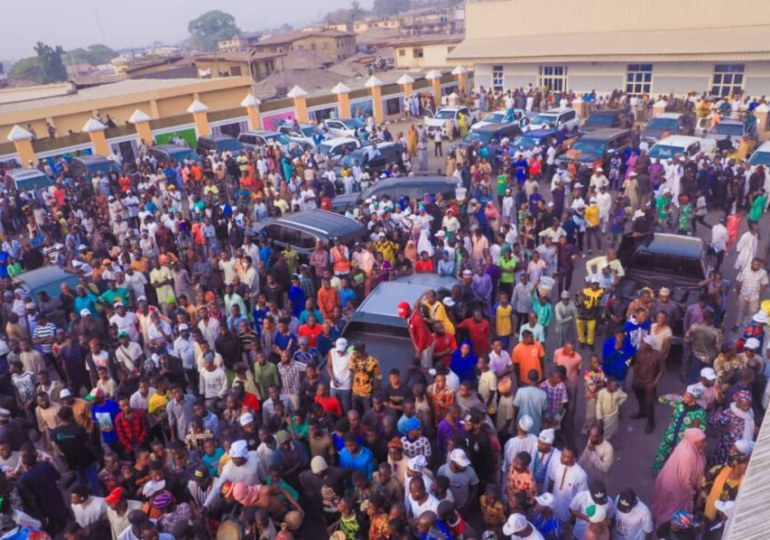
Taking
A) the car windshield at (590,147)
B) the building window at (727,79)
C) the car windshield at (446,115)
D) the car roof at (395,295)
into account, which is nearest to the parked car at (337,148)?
the car windshield at (446,115)

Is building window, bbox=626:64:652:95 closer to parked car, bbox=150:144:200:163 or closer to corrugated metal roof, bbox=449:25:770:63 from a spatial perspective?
corrugated metal roof, bbox=449:25:770:63

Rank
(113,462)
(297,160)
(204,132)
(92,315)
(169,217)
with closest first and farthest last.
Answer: (113,462), (92,315), (169,217), (297,160), (204,132)

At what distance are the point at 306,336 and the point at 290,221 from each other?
170 inches

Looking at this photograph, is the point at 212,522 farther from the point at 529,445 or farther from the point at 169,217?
the point at 169,217

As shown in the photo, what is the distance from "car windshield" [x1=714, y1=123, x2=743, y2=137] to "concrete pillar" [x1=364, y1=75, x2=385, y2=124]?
16.5 meters

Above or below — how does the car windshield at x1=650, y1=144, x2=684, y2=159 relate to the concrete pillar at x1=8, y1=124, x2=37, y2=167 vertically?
below

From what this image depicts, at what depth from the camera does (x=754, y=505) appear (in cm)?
319

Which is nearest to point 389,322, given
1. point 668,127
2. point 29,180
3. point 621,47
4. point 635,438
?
point 635,438

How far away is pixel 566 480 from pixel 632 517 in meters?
0.61

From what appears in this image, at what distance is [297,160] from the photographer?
61.2ft

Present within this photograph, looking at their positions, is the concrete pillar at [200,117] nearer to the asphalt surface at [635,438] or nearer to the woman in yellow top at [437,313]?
the woman in yellow top at [437,313]

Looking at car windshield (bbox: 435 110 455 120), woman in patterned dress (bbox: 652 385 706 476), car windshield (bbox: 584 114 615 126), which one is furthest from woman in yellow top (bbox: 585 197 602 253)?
car windshield (bbox: 435 110 455 120)

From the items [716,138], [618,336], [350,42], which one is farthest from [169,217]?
[350,42]

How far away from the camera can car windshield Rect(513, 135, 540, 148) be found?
761 inches
